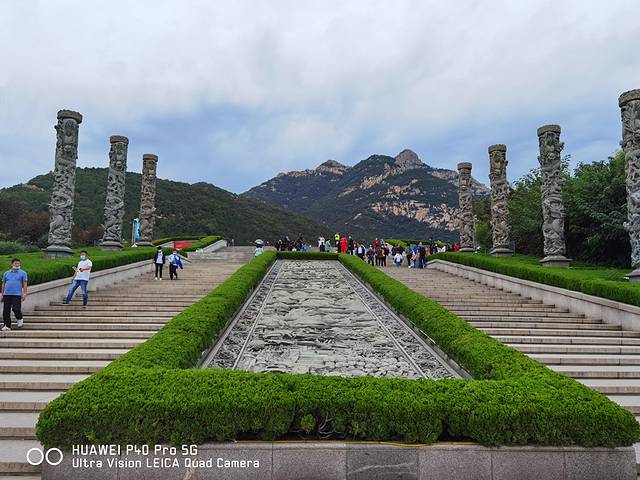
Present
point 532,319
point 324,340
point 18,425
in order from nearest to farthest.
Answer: point 18,425 < point 324,340 < point 532,319

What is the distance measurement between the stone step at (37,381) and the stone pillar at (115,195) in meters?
14.6

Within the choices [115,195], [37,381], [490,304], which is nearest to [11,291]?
[37,381]

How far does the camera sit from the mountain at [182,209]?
5488 cm

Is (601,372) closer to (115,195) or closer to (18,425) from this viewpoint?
(18,425)

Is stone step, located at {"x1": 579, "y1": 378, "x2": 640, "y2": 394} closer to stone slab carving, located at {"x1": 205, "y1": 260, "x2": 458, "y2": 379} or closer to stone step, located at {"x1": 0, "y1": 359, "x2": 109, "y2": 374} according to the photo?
stone slab carving, located at {"x1": 205, "y1": 260, "x2": 458, "y2": 379}

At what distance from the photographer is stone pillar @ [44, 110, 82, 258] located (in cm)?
1571

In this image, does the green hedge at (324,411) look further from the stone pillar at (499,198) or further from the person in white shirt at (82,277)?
the stone pillar at (499,198)

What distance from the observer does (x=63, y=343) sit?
285 inches

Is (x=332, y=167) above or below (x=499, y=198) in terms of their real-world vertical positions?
above

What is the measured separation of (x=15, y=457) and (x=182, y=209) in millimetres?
62733

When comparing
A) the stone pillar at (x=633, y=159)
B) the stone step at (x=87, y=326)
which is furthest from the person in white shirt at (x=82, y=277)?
the stone pillar at (x=633, y=159)

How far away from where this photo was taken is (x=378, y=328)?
8.70 meters

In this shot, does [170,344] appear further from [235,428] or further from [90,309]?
[90,309]

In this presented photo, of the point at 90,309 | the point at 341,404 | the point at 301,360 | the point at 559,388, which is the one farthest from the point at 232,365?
the point at 90,309
